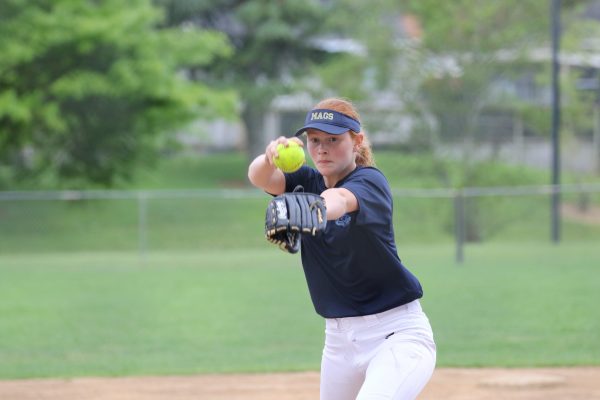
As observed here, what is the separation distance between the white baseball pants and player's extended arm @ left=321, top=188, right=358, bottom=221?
0.59 m

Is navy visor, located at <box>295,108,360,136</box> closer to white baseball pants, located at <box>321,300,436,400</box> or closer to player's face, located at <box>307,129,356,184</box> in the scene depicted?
player's face, located at <box>307,129,356,184</box>

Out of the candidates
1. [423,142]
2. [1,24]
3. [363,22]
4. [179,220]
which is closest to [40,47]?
[1,24]

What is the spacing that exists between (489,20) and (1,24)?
11.5 meters

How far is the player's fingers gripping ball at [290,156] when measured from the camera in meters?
4.19

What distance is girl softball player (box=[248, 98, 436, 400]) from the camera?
13.3 ft

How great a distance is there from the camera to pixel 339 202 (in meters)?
3.81

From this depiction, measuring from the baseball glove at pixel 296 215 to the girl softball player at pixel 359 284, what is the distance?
27 cm

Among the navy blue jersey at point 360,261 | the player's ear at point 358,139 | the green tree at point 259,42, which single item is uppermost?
the green tree at point 259,42

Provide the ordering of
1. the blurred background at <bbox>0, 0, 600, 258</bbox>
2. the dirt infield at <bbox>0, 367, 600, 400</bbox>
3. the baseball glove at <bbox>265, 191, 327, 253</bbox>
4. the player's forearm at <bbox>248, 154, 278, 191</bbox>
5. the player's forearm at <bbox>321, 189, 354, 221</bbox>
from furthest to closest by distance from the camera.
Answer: the blurred background at <bbox>0, 0, 600, 258</bbox> < the dirt infield at <bbox>0, 367, 600, 400</bbox> < the player's forearm at <bbox>248, 154, 278, 191</bbox> < the player's forearm at <bbox>321, 189, 354, 221</bbox> < the baseball glove at <bbox>265, 191, 327, 253</bbox>

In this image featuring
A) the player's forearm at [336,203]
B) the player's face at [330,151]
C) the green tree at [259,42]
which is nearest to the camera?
the player's forearm at [336,203]

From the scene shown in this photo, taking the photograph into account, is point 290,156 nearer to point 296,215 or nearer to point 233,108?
point 296,215

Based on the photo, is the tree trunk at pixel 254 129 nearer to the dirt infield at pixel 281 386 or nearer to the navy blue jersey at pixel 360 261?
the dirt infield at pixel 281 386

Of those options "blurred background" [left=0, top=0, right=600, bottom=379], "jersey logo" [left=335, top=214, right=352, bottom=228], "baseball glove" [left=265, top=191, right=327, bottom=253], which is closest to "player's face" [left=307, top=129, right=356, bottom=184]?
"jersey logo" [left=335, top=214, right=352, bottom=228]

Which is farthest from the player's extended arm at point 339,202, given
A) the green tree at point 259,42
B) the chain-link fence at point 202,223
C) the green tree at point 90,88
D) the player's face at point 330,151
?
the green tree at point 259,42
